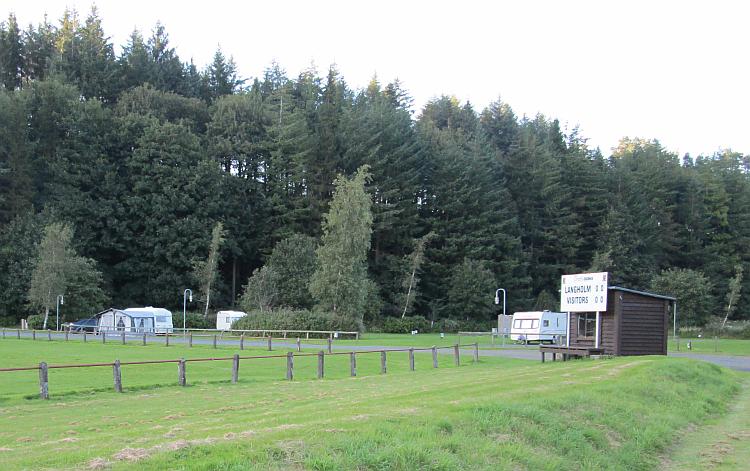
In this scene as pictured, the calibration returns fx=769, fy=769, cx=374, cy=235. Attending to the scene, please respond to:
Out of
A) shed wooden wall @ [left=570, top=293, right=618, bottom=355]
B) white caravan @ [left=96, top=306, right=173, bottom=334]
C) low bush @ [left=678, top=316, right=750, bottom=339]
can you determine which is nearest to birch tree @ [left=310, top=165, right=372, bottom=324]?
white caravan @ [left=96, top=306, right=173, bottom=334]

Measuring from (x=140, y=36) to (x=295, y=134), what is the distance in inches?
1077

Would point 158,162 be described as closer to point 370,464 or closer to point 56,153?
point 56,153

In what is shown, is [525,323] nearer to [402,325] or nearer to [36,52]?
[402,325]

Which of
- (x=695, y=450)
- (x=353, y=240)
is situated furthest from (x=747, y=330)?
(x=695, y=450)

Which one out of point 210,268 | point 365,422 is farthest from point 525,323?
point 365,422

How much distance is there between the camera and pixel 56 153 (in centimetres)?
7375

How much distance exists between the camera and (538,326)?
52062mm

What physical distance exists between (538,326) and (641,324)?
20275 millimetres

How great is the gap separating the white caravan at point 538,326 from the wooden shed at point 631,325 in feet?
60.4

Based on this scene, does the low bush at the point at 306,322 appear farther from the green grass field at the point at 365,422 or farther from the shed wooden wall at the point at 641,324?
the green grass field at the point at 365,422

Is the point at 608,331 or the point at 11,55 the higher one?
the point at 11,55

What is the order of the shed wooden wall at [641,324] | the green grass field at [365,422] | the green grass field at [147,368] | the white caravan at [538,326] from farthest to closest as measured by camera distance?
the white caravan at [538,326] < the shed wooden wall at [641,324] < the green grass field at [147,368] < the green grass field at [365,422]

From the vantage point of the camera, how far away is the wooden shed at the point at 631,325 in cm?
3138

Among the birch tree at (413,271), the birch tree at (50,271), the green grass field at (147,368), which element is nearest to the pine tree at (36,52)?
the birch tree at (50,271)
